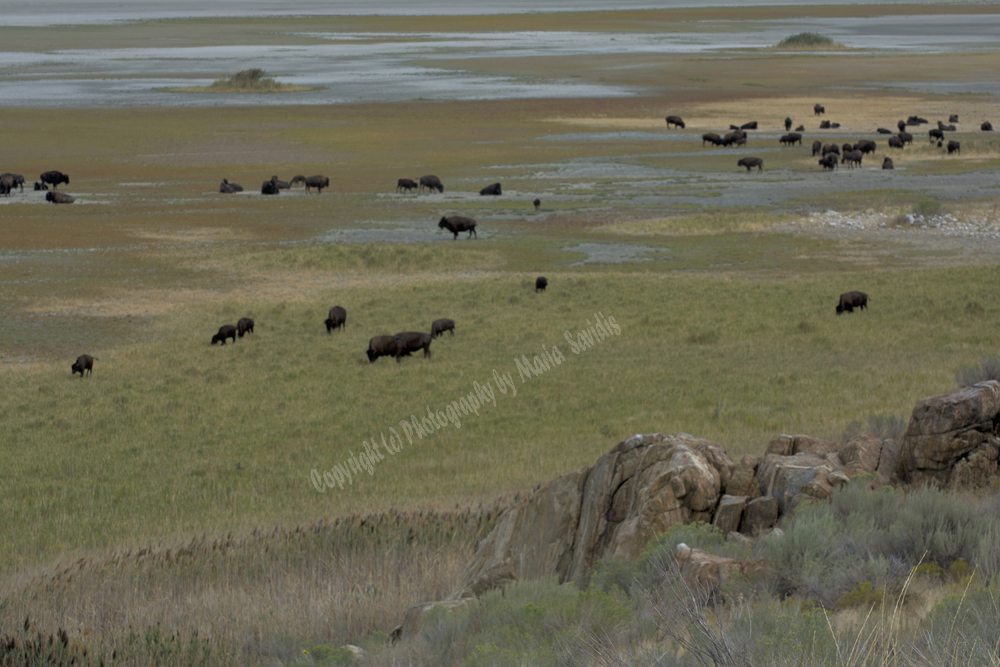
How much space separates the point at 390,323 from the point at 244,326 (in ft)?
11.9

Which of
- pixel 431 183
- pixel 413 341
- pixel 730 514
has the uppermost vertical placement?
pixel 730 514

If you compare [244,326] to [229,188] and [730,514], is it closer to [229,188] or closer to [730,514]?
[730,514]

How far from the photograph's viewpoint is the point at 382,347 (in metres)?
20.6

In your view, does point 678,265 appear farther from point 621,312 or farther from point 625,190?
point 625,190

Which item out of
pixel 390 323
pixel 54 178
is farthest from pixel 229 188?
pixel 390 323

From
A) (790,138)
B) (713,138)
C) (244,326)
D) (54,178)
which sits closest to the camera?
(244,326)

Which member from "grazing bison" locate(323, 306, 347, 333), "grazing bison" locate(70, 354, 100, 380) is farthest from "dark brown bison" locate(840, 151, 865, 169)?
"grazing bison" locate(70, 354, 100, 380)

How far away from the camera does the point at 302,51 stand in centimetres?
14575

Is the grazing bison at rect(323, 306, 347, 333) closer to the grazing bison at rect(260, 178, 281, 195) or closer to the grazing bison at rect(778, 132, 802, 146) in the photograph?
the grazing bison at rect(260, 178, 281, 195)

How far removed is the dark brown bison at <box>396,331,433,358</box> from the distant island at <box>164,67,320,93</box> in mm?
81179

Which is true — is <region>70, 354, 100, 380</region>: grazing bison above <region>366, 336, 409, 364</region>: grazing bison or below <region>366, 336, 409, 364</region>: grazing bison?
below

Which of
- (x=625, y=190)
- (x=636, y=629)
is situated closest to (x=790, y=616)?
(x=636, y=629)

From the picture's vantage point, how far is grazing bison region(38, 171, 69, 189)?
47.8m

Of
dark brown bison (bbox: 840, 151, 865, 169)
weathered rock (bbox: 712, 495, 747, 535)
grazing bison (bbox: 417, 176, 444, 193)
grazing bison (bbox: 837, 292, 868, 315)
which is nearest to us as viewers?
weathered rock (bbox: 712, 495, 747, 535)
